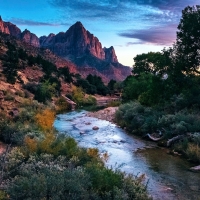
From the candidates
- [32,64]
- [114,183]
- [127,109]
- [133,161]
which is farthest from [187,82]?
[32,64]

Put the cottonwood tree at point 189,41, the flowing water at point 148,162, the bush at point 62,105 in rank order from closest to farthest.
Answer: the flowing water at point 148,162 < the cottonwood tree at point 189,41 < the bush at point 62,105

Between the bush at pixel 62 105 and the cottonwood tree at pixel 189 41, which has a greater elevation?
the cottonwood tree at pixel 189 41

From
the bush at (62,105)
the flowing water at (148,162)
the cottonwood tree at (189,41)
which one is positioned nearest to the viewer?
the flowing water at (148,162)

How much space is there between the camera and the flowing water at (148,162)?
1329 centimetres

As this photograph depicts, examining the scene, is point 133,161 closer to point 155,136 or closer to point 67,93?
point 155,136

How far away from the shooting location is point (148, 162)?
18453mm

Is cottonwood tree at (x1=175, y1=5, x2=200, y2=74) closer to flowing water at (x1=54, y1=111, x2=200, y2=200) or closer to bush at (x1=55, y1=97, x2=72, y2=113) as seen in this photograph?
flowing water at (x1=54, y1=111, x2=200, y2=200)

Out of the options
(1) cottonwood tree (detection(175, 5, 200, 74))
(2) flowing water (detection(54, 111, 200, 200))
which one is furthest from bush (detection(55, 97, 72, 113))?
(1) cottonwood tree (detection(175, 5, 200, 74))

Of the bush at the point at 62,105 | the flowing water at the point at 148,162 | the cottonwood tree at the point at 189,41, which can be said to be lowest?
the flowing water at the point at 148,162

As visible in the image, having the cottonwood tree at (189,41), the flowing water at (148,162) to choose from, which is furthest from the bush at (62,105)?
the cottonwood tree at (189,41)

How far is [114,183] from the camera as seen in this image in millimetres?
10453

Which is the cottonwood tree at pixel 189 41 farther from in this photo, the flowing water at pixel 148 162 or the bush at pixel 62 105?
the bush at pixel 62 105

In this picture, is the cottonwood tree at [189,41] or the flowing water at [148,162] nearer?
the flowing water at [148,162]

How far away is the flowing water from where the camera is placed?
13294 millimetres
